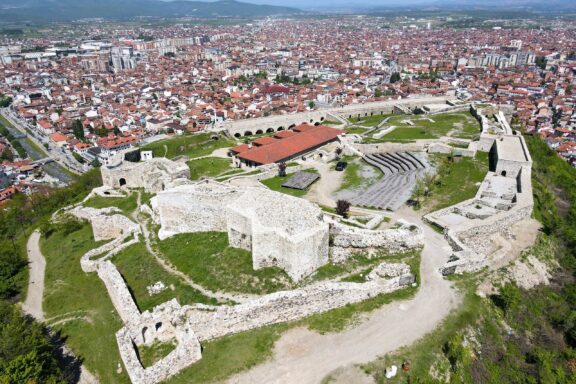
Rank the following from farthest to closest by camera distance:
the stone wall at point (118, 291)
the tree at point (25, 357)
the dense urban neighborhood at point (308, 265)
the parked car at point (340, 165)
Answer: the parked car at point (340, 165) < the stone wall at point (118, 291) < the dense urban neighborhood at point (308, 265) < the tree at point (25, 357)

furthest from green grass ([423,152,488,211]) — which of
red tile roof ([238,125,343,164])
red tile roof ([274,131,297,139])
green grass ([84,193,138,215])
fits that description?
green grass ([84,193,138,215])

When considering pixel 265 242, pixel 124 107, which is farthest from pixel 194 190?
pixel 124 107

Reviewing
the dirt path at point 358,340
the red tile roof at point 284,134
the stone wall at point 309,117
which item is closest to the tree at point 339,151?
the red tile roof at point 284,134

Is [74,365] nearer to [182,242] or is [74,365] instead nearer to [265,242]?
[182,242]

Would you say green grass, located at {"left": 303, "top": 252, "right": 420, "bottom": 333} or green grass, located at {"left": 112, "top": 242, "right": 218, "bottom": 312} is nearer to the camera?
green grass, located at {"left": 303, "top": 252, "right": 420, "bottom": 333}

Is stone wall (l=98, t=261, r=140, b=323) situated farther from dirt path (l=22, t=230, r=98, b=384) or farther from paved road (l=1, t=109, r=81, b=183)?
paved road (l=1, t=109, r=81, b=183)

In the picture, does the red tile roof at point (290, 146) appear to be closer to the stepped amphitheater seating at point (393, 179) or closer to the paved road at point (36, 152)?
the stepped amphitheater seating at point (393, 179)
